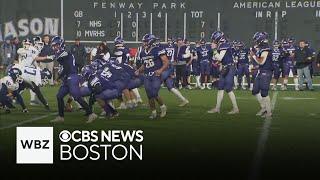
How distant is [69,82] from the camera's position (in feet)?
42.9

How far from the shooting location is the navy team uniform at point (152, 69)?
45.8 feet

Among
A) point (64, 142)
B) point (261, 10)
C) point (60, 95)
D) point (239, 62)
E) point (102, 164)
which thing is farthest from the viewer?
point (261, 10)

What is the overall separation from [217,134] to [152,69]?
2954 millimetres

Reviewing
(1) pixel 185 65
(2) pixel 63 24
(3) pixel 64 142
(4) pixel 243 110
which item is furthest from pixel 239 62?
(3) pixel 64 142

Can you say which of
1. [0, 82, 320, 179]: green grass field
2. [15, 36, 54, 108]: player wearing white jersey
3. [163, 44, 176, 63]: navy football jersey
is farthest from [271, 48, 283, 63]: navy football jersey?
[15, 36, 54, 108]: player wearing white jersey

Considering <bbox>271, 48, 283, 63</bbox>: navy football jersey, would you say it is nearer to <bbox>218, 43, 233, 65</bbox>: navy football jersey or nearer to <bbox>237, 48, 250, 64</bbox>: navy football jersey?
<bbox>237, 48, 250, 64</bbox>: navy football jersey

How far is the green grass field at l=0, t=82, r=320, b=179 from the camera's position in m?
8.66

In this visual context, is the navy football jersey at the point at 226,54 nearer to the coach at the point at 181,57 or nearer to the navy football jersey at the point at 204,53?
the coach at the point at 181,57

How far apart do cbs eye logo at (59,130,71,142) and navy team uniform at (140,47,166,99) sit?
2808 mm

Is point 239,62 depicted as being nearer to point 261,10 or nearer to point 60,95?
point 261,10

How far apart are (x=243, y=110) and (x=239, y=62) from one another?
7388 mm

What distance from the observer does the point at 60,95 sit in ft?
43.2

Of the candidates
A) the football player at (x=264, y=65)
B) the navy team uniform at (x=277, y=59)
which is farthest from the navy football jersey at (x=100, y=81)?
the navy team uniform at (x=277, y=59)

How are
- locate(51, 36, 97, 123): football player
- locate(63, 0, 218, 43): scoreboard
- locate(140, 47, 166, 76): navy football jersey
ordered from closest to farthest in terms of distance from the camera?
locate(51, 36, 97, 123): football player → locate(140, 47, 166, 76): navy football jersey → locate(63, 0, 218, 43): scoreboard
